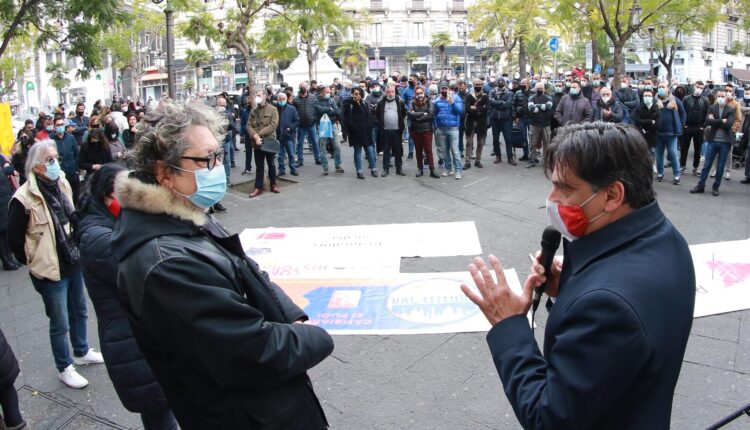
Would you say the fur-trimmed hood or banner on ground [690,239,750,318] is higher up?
the fur-trimmed hood

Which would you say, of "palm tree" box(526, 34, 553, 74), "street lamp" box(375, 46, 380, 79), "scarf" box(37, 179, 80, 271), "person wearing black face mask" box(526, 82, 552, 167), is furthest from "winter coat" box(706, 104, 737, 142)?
A: "palm tree" box(526, 34, 553, 74)

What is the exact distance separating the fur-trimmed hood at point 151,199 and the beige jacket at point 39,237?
2651 millimetres

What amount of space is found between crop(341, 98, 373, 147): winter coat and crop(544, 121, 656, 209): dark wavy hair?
10.4 meters

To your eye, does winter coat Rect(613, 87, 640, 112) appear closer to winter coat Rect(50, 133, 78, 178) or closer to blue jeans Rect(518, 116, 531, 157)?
blue jeans Rect(518, 116, 531, 157)

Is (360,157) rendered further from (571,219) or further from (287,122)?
(571,219)

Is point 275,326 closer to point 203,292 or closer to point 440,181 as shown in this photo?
point 203,292

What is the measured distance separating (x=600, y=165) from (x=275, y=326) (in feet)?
3.72

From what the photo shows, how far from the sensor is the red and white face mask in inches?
69.8

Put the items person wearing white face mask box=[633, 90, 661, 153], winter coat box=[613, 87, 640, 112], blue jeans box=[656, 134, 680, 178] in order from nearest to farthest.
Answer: person wearing white face mask box=[633, 90, 661, 153], blue jeans box=[656, 134, 680, 178], winter coat box=[613, 87, 640, 112]

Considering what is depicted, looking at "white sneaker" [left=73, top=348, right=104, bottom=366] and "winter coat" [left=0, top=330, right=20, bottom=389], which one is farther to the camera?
"white sneaker" [left=73, top=348, right=104, bottom=366]

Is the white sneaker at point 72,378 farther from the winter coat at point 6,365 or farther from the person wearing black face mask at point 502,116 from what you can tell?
the person wearing black face mask at point 502,116

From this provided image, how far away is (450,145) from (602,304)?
10812mm

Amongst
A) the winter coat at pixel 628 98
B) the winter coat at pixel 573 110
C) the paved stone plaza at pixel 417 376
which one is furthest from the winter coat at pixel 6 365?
the winter coat at pixel 628 98

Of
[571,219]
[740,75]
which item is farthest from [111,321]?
[740,75]
